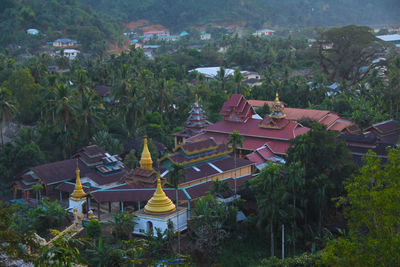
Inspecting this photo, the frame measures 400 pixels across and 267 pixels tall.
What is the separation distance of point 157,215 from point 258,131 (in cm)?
1743

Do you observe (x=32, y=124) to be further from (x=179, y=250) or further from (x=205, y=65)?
(x=205, y=65)

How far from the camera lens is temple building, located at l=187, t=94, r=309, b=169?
1561 inches

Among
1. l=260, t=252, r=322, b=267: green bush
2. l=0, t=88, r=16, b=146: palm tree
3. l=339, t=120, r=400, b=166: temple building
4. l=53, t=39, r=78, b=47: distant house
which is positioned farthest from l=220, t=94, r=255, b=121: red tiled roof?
l=53, t=39, r=78, b=47: distant house

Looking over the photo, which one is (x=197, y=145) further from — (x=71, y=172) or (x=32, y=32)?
(x=32, y=32)

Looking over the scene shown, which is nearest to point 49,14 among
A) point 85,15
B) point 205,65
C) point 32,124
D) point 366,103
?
point 85,15

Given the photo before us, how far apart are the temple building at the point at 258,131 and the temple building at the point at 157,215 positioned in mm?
10920

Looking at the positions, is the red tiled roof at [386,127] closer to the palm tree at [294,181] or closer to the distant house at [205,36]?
the palm tree at [294,181]

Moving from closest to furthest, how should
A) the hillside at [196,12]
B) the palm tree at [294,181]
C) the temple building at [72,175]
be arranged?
1. the palm tree at [294,181]
2. the temple building at [72,175]
3. the hillside at [196,12]

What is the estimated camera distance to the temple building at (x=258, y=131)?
3966cm

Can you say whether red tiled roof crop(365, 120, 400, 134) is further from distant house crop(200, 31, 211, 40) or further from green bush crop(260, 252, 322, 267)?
distant house crop(200, 31, 211, 40)

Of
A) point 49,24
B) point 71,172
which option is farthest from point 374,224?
point 49,24

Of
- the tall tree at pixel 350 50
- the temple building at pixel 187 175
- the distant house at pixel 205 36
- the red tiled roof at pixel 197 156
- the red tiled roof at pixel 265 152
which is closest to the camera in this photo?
the temple building at pixel 187 175

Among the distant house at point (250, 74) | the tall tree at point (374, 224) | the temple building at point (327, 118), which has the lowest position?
the distant house at point (250, 74)

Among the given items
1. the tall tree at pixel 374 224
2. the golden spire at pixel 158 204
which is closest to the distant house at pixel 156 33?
the golden spire at pixel 158 204
